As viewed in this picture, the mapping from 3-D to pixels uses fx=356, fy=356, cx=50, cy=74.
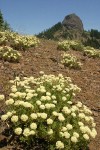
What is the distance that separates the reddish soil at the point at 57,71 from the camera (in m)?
9.69

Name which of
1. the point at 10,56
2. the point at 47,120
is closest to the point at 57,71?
the point at 10,56

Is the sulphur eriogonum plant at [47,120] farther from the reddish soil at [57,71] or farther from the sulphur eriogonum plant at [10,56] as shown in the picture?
the sulphur eriogonum plant at [10,56]

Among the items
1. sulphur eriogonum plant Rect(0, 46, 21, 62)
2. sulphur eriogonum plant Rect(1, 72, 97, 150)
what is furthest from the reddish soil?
sulphur eriogonum plant Rect(1, 72, 97, 150)

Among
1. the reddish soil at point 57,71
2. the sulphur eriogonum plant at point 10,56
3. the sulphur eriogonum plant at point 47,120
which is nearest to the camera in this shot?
the sulphur eriogonum plant at point 47,120

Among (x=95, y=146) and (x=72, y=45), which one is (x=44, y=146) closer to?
(x=95, y=146)

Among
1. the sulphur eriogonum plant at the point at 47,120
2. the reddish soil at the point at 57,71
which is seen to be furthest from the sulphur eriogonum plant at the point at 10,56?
the sulphur eriogonum plant at the point at 47,120

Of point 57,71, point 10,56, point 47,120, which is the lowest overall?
point 57,71

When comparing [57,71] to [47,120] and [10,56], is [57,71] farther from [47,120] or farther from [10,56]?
[47,120]

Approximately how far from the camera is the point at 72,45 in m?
19.1

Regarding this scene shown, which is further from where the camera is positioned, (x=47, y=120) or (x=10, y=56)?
(x=10, y=56)

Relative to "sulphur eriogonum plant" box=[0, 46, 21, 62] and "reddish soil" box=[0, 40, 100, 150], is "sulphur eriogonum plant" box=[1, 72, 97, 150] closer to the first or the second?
"reddish soil" box=[0, 40, 100, 150]

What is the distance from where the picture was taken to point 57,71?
41.2 feet

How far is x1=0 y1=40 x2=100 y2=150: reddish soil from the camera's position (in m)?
9.69

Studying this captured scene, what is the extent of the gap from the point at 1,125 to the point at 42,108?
3.84ft
